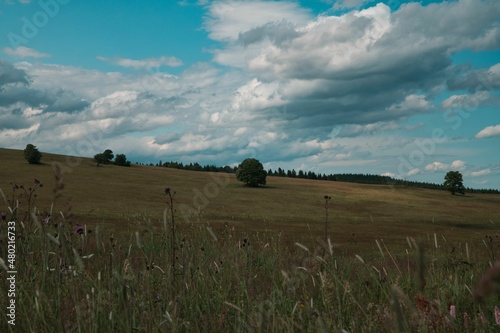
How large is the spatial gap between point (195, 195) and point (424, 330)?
7802 cm

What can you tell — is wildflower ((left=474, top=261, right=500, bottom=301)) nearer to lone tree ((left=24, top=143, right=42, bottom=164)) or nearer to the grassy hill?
the grassy hill

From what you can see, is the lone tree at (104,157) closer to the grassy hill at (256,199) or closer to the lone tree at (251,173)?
the grassy hill at (256,199)

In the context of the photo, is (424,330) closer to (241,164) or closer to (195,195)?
(195,195)

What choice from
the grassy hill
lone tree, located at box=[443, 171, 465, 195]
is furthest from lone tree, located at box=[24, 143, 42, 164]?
lone tree, located at box=[443, 171, 465, 195]

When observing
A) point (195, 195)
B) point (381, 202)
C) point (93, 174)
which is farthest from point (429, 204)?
point (93, 174)

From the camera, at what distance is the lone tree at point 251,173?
104 meters

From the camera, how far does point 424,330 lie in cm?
306

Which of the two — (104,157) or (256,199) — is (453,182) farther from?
(104,157)

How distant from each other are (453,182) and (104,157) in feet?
292

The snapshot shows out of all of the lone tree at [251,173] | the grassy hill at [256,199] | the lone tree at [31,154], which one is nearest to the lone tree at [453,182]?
the grassy hill at [256,199]

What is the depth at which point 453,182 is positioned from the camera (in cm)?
12456

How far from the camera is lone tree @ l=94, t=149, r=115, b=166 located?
117 m

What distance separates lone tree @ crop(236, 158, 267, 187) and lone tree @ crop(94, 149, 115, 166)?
3519 centimetres

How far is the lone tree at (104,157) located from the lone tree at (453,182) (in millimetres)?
86724
